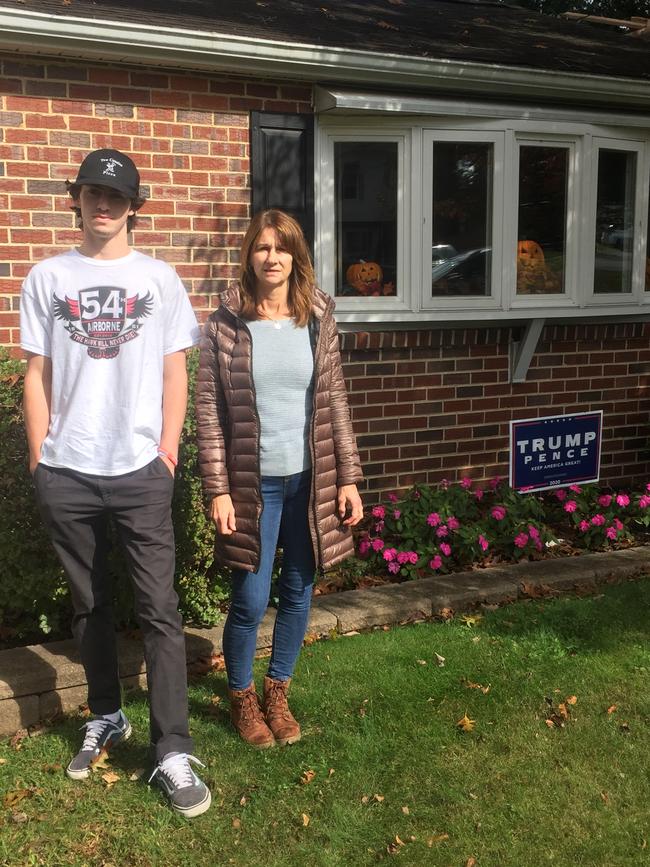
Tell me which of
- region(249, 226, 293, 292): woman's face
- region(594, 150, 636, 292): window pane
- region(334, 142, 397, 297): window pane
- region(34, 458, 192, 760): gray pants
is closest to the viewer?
region(34, 458, 192, 760): gray pants

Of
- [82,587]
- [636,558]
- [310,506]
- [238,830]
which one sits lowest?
[238,830]

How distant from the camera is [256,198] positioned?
5.31 m

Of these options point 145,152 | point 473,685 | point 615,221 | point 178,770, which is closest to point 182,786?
point 178,770

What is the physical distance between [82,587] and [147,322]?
2.97 feet

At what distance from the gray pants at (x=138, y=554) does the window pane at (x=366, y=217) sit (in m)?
3.03

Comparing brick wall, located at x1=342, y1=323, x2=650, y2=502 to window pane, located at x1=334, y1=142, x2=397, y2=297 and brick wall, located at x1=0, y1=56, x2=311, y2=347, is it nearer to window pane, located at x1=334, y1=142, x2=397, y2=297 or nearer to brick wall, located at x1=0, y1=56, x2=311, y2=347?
window pane, located at x1=334, y1=142, x2=397, y2=297

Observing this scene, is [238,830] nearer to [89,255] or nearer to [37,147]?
[89,255]

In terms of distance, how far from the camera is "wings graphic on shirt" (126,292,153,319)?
285cm

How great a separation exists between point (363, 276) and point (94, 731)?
11.2 ft

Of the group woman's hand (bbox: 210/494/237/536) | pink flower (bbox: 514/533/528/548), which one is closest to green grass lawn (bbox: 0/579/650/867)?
woman's hand (bbox: 210/494/237/536)

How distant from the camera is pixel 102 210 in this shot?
9.35 ft

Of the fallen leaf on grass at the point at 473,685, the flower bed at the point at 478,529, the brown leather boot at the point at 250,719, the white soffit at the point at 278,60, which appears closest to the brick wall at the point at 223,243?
the white soffit at the point at 278,60

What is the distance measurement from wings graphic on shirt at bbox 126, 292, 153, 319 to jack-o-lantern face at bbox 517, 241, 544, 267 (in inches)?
151

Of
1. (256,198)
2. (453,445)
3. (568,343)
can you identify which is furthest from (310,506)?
(568,343)
